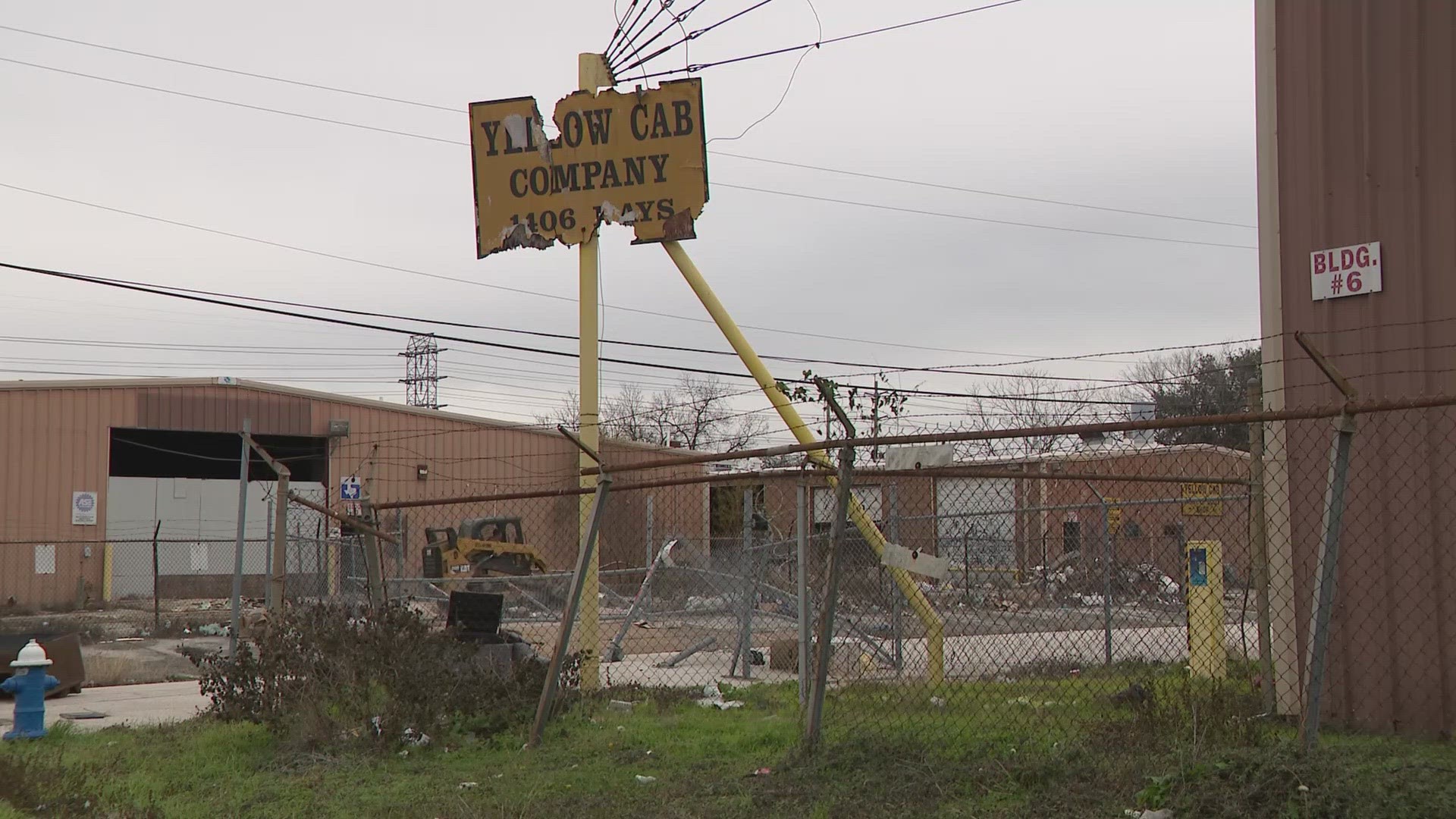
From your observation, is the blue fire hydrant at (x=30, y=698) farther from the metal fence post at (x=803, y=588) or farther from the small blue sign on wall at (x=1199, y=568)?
the small blue sign on wall at (x=1199, y=568)

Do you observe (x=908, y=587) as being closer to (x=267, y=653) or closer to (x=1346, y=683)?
(x=1346, y=683)

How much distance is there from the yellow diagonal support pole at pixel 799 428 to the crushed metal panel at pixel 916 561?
3030 millimetres

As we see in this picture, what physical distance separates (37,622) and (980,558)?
62.9ft

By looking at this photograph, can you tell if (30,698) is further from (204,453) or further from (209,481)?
(204,453)

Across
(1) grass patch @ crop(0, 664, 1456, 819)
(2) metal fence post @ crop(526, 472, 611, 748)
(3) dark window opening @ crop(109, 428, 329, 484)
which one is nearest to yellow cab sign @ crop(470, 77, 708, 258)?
(2) metal fence post @ crop(526, 472, 611, 748)

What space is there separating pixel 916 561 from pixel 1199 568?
15.8 ft

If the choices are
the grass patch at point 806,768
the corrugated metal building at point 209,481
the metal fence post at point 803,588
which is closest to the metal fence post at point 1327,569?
the grass patch at point 806,768

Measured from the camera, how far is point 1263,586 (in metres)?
8.20

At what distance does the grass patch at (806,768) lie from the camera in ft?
18.0

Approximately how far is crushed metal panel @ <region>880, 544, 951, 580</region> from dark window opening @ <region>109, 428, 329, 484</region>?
29.1 meters

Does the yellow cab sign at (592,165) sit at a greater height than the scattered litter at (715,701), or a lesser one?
greater

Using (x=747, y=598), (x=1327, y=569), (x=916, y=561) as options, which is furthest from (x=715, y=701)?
(x=1327, y=569)

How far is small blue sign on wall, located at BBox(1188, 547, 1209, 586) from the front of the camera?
1057 centimetres

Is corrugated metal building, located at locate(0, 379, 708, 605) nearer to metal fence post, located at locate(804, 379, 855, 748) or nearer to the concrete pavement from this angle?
the concrete pavement
